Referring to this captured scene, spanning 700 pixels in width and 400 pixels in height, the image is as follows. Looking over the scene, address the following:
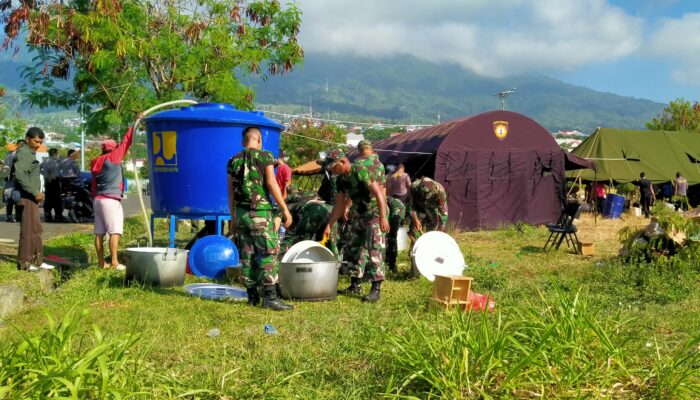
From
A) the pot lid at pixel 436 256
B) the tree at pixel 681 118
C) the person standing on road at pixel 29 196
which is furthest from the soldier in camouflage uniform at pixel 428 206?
the tree at pixel 681 118

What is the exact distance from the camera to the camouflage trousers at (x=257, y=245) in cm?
660

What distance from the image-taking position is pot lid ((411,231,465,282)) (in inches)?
338

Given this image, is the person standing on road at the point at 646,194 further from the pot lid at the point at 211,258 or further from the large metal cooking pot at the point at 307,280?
the large metal cooking pot at the point at 307,280

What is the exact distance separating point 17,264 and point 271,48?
858 centimetres

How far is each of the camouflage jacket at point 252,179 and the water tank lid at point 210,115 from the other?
3.36 metres

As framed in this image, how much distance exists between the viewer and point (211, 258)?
8836 mm

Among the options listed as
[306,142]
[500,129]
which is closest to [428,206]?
[500,129]

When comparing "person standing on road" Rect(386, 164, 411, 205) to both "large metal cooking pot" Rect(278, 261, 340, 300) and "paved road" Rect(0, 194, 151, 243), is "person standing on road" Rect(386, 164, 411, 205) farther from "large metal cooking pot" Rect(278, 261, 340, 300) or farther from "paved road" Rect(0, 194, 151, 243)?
"paved road" Rect(0, 194, 151, 243)

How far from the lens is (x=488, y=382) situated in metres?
3.68

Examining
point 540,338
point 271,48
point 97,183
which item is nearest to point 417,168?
point 271,48

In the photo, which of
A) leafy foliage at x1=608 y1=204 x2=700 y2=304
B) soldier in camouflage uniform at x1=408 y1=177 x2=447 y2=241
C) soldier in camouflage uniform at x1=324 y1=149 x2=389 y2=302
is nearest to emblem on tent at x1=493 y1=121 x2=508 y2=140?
leafy foliage at x1=608 y1=204 x2=700 y2=304

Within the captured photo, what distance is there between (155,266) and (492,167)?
12.0 m

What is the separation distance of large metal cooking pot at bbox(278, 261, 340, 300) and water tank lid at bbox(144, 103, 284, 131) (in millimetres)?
3449

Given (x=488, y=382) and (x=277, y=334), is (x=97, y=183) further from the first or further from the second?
(x=488, y=382)
